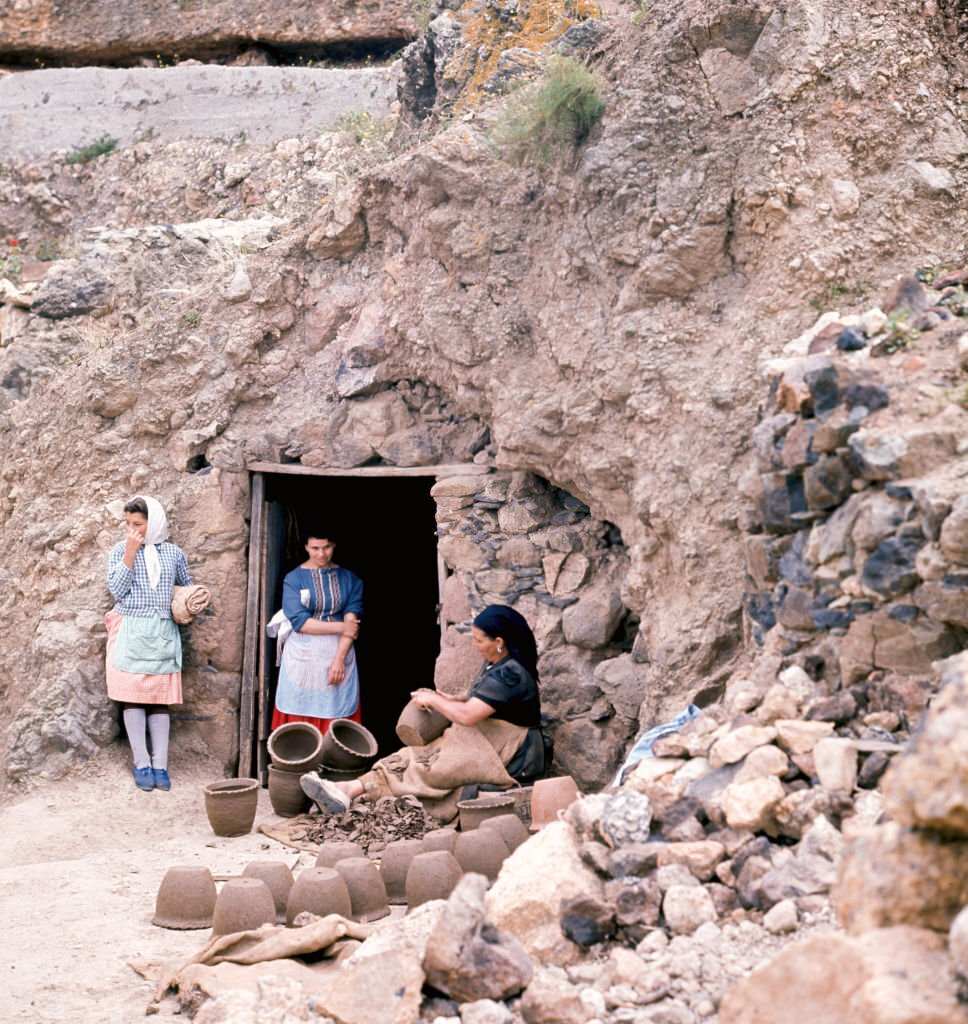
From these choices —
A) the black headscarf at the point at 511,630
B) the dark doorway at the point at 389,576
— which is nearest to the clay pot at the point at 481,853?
the black headscarf at the point at 511,630

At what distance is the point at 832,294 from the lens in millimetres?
Answer: 5469

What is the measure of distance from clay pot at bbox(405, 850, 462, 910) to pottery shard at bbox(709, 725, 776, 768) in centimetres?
142

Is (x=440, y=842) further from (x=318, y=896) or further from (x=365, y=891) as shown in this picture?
(x=318, y=896)

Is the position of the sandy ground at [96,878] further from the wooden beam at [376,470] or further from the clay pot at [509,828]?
the wooden beam at [376,470]

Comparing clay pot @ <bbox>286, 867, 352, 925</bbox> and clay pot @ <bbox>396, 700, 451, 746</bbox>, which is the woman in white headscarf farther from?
clay pot @ <bbox>286, 867, 352, 925</bbox>

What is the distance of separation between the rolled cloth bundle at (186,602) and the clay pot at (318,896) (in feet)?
8.59

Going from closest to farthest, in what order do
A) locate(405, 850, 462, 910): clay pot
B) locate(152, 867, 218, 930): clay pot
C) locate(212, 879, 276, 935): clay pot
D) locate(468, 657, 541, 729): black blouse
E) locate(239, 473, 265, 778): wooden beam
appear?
locate(212, 879, 276, 935): clay pot < locate(405, 850, 462, 910): clay pot < locate(152, 867, 218, 930): clay pot < locate(468, 657, 541, 729): black blouse < locate(239, 473, 265, 778): wooden beam

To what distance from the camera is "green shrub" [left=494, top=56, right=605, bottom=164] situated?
20.5 ft

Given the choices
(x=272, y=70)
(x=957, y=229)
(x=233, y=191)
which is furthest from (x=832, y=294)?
(x=272, y=70)

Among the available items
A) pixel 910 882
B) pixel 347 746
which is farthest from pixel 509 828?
pixel 910 882

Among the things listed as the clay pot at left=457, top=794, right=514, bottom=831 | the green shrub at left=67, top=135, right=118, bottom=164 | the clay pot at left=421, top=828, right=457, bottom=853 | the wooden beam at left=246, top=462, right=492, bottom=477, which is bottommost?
the clay pot at left=457, top=794, right=514, bottom=831

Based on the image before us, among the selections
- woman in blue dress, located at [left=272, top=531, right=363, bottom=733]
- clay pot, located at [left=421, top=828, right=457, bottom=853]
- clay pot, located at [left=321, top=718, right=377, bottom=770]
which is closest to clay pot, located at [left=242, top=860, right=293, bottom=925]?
clay pot, located at [left=421, top=828, right=457, bottom=853]

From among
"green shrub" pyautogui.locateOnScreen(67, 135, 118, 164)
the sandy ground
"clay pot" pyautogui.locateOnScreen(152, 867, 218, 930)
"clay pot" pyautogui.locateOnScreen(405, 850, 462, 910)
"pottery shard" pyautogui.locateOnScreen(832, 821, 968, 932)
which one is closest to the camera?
"pottery shard" pyautogui.locateOnScreen(832, 821, 968, 932)

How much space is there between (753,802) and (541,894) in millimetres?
661
